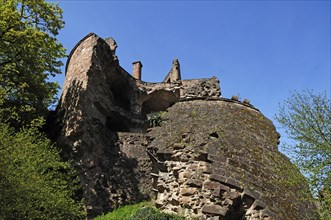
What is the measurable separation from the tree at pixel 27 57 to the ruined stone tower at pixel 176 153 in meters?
1.25

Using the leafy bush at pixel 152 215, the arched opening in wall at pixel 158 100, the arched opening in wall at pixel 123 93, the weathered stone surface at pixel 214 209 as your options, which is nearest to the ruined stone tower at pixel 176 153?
the weathered stone surface at pixel 214 209

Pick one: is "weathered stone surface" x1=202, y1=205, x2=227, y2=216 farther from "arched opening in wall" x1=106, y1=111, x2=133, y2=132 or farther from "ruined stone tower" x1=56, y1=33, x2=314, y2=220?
"arched opening in wall" x1=106, y1=111, x2=133, y2=132

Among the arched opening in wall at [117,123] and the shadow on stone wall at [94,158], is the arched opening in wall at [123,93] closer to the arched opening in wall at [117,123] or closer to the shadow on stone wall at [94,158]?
the arched opening in wall at [117,123]

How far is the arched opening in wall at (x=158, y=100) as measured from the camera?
23.4m

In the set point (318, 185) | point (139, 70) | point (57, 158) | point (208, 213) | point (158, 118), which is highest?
point (139, 70)

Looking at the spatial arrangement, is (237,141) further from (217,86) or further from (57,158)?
(217,86)

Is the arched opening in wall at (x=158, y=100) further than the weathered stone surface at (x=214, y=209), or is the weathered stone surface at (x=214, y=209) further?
the arched opening in wall at (x=158, y=100)

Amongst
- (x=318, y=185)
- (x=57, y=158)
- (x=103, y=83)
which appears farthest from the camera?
(x=103, y=83)

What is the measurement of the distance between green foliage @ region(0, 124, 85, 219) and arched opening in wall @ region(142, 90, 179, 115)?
455 inches

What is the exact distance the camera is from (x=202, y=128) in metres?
11.3

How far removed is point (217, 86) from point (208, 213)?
12.4 m

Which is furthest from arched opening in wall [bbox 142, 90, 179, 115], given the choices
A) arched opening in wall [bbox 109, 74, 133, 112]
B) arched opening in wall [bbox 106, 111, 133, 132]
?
arched opening in wall [bbox 106, 111, 133, 132]

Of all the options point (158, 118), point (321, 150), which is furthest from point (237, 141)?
point (158, 118)

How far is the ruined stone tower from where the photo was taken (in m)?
9.45
